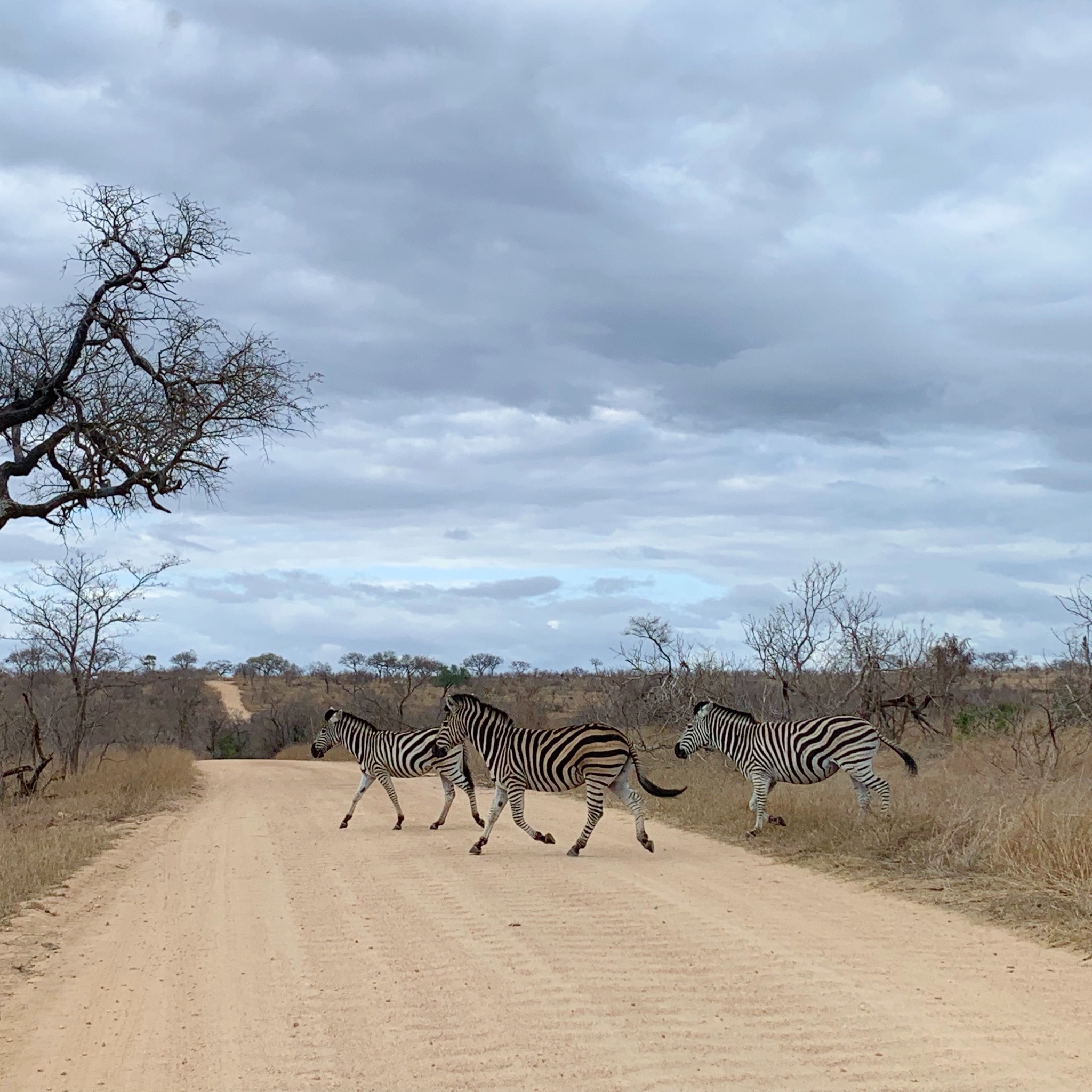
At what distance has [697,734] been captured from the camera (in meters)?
15.2

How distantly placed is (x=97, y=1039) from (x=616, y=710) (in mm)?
23492

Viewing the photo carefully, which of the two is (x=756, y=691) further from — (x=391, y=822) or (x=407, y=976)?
(x=407, y=976)

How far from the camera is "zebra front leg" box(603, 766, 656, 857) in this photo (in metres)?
12.5

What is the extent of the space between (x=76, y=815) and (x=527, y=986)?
1311 centimetres

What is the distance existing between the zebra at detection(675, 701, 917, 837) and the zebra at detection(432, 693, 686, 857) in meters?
1.22

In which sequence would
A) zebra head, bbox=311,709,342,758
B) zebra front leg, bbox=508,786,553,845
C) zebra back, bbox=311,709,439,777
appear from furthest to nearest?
zebra head, bbox=311,709,342,758
zebra back, bbox=311,709,439,777
zebra front leg, bbox=508,786,553,845

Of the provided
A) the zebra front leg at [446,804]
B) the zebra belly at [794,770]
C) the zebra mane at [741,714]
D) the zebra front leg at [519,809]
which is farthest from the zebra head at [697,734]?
the zebra front leg at [446,804]

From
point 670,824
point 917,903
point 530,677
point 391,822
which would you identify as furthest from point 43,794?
point 530,677

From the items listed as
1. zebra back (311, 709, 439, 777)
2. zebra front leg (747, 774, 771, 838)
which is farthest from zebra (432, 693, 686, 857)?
zebra back (311, 709, 439, 777)

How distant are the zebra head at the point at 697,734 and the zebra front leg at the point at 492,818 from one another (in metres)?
2.91

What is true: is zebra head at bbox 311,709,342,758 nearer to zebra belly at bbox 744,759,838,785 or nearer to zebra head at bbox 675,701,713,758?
zebra head at bbox 675,701,713,758

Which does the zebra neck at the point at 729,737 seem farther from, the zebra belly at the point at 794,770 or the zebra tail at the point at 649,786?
the zebra tail at the point at 649,786

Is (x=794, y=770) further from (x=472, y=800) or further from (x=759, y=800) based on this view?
(x=472, y=800)

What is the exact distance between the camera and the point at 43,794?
65.6ft
